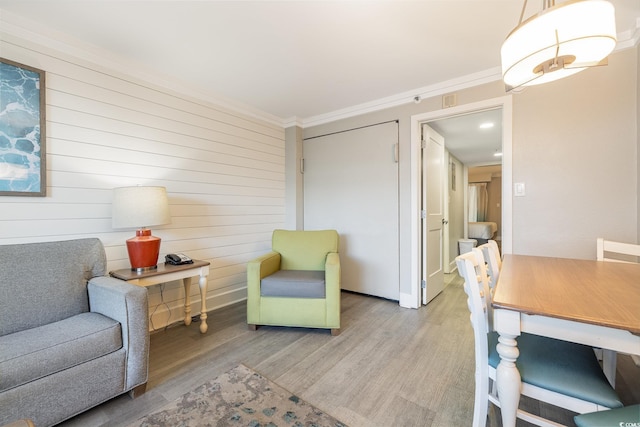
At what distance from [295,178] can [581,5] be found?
295cm

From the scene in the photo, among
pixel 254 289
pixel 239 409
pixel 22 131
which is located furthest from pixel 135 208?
pixel 239 409

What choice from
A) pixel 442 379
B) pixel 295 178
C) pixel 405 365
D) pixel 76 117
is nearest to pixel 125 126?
pixel 76 117

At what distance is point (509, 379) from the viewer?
1.00 meters

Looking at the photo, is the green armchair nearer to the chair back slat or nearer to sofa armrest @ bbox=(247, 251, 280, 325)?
sofa armrest @ bbox=(247, 251, 280, 325)

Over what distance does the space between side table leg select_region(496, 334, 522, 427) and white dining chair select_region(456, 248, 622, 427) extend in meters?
0.06

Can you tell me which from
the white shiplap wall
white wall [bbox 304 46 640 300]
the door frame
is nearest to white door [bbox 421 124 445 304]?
the door frame

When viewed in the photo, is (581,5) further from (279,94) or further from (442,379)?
(279,94)

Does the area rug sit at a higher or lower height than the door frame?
lower

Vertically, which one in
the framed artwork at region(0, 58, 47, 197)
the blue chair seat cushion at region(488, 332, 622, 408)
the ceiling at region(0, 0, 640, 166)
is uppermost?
the ceiling at region(0, 0, 640, 166)

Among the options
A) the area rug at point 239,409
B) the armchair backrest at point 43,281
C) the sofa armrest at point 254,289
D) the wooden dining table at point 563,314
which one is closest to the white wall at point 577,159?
the wooden dining table at point 563,314

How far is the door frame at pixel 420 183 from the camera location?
7.55ft

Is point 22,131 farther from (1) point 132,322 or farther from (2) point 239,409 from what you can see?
(2) point 239,409

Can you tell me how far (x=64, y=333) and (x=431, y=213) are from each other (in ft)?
10.5

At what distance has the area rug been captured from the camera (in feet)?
4.41
